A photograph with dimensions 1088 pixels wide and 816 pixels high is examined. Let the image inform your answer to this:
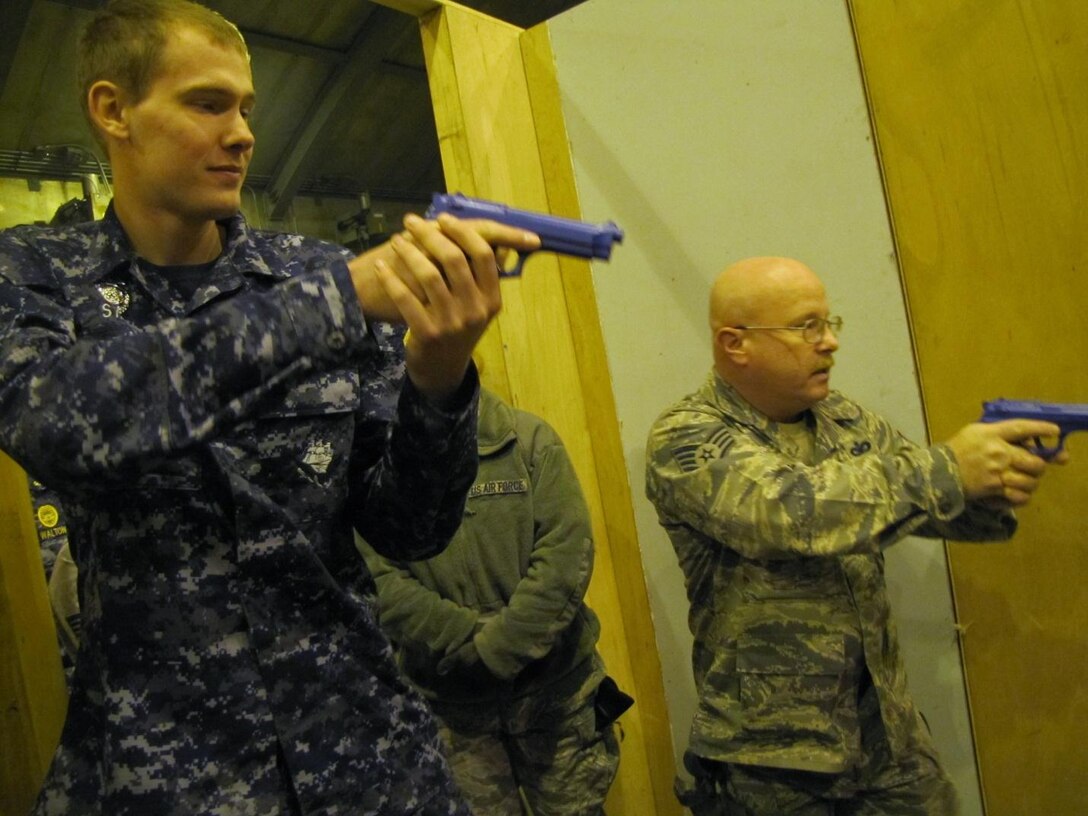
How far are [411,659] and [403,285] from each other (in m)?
1.27

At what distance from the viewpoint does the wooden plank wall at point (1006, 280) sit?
1648mm

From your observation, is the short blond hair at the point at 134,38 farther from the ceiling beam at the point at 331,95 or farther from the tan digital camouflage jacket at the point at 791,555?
the ceiling beam at the point at 331,95

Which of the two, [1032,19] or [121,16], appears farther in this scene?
[1032,19]

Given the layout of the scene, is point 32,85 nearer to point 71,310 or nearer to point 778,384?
point 71,310

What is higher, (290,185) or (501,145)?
(290,185)

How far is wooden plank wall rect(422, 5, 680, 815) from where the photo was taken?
2.09m

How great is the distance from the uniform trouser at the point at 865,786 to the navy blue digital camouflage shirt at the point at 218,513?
849 mm

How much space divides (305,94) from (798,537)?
3.17 meters

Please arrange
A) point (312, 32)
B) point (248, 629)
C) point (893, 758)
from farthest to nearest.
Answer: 1. point (312, 32)
2. point (893, 758)
3. point (248, 629)

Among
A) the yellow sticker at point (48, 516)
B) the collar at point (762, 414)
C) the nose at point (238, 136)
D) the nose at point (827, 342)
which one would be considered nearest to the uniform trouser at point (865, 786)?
the collar at point (762, 414)

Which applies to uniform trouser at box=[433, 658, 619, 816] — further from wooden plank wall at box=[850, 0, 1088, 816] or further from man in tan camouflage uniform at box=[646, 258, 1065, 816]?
wooden plank wall at box=[850, 0, 1088, 816]

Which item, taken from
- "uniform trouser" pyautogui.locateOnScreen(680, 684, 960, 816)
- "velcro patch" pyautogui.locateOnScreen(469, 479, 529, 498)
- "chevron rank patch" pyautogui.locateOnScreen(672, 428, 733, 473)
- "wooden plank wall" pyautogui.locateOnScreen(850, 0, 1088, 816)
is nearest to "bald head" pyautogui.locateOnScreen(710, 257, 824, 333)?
"chevron rank patch" pyautogui.locateOnScreen(672, 428, 733, 473)

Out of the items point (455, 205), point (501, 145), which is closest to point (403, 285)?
point (455, 205)

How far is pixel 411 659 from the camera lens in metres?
1.75
